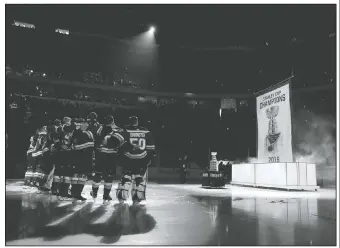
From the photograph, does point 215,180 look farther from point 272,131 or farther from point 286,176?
point 272,131

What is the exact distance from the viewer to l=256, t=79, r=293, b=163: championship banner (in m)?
10.5

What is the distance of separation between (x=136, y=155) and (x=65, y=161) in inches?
65.8

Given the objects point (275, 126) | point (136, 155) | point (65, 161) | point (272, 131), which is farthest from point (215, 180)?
point (65, 161)

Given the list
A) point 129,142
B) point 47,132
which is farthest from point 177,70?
point 129,142

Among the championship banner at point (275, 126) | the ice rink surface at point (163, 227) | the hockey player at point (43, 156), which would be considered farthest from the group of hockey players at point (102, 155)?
the championship banner at point (275, 126)

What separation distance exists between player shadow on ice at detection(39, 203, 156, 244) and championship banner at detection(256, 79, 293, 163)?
256 inches

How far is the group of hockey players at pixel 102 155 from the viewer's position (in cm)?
647

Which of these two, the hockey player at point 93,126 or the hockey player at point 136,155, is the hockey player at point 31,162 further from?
the hockey player at point 136,155

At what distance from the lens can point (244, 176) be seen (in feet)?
45.3

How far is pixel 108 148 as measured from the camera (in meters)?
6.50

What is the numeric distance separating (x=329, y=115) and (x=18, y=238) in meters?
18.3

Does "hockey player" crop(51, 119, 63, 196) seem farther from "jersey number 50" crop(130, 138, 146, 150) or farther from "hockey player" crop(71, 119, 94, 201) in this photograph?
"jersey number 50" crop(130, 138, 146, 150)

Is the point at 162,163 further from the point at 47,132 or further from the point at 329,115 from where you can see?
the point at 47,132

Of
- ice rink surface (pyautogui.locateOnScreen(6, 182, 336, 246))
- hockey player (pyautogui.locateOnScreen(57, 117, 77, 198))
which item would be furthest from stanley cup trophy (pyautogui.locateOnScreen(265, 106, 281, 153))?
hockey player (pyautogui.locateOnScreen(57, 117, 77, 198))
